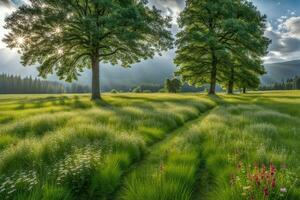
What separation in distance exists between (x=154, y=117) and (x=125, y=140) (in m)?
5.25

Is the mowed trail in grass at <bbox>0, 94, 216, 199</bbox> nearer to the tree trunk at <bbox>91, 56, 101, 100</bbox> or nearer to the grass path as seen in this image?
the grass path

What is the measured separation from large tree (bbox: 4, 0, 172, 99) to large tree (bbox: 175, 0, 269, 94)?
27.5 ft

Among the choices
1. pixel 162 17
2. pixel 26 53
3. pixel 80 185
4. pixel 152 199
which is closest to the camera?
pixel 152 199

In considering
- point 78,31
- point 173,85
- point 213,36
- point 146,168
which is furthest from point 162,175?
point 173,85

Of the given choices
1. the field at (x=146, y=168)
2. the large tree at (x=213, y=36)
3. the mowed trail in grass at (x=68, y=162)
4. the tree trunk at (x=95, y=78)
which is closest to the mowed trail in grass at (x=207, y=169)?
the field at (x=146, y=168)

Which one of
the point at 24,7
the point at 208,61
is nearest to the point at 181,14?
the point at 208,61

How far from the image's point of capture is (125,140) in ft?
22.8

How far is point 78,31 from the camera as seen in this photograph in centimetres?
2370

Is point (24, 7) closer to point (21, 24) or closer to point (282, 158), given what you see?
point (21, 24)

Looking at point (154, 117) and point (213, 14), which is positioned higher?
point (213, 14)

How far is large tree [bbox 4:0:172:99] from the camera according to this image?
21141 mm

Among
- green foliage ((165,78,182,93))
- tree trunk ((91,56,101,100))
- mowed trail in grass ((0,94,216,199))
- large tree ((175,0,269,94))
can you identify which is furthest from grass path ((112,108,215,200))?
green foliage ((165,78,182,93))

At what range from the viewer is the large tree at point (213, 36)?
3005 centimetres

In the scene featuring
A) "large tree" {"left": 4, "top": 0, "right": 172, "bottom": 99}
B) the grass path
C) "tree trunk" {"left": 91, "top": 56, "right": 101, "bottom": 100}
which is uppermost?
"large tree" {"left": 4, "top": 0, "right": 172, "bottom": 99}
